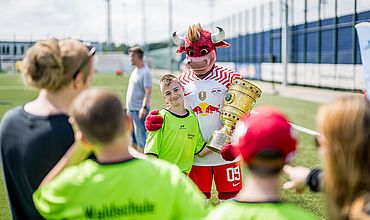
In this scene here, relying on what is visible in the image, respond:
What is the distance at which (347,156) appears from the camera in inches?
93.4

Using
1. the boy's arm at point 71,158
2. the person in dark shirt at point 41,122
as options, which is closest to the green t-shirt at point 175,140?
the person in dark shirt at point 41,122

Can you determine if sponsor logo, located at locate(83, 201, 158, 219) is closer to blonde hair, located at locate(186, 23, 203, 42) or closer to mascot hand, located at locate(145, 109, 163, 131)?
mascot hand, located at locate(145, 109, 163, 131)

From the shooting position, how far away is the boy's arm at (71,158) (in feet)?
8.82

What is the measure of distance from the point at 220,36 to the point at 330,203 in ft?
11.1

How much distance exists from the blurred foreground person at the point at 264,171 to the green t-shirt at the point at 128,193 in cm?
23

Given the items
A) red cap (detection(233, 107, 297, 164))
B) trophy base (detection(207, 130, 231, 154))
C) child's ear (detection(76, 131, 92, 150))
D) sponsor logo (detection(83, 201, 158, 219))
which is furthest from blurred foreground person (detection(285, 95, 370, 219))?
trophy base (detection(207, 130, 231, 154))

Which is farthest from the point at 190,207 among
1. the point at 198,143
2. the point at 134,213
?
the point at 198,143

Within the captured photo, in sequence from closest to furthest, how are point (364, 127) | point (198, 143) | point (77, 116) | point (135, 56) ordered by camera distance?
point (364, 127), point (77, 116), point (198, 143), point (135, 56)

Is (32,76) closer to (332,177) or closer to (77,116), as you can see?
(77,116)

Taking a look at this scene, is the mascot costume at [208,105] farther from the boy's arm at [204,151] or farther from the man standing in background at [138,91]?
the man standing in background at [138,91]

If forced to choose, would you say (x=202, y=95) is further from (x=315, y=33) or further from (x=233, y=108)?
(x=315, y=33)

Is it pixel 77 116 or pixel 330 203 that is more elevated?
pixel 77 116

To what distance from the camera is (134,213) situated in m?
2.49

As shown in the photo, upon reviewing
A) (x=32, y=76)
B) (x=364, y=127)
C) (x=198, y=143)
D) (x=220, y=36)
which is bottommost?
(x=198, y=143)
